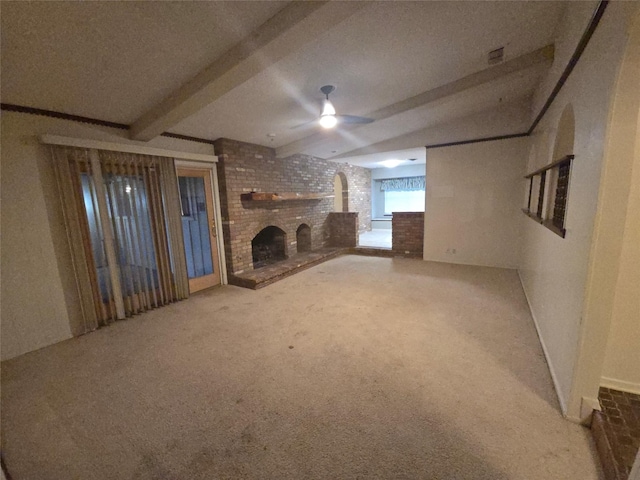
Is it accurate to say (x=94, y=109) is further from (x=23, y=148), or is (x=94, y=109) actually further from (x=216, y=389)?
(x=216, y=389)

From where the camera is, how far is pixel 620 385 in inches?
59.2

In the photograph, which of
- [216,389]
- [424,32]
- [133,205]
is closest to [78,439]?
[216,389]

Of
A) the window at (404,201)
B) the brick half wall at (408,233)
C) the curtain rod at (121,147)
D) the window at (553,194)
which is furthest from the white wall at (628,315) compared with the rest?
the window at (404,201)

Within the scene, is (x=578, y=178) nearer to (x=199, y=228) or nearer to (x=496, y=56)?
(x=496, y=56)

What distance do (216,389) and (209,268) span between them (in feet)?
8.39

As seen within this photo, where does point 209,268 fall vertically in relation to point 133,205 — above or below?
below

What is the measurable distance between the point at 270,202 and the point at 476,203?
3728 mm

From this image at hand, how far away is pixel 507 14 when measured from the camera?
2.01 m

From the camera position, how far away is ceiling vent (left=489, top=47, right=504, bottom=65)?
2.48m

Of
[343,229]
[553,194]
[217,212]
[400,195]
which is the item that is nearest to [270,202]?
[217,212]

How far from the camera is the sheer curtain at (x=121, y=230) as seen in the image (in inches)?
104

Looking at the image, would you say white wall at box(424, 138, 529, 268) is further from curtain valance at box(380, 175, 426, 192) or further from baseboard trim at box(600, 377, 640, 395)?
curtain valance at box(380, 175, 426, 192)

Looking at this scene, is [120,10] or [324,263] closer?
[120,10]

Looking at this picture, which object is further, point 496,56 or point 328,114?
point 328,114
